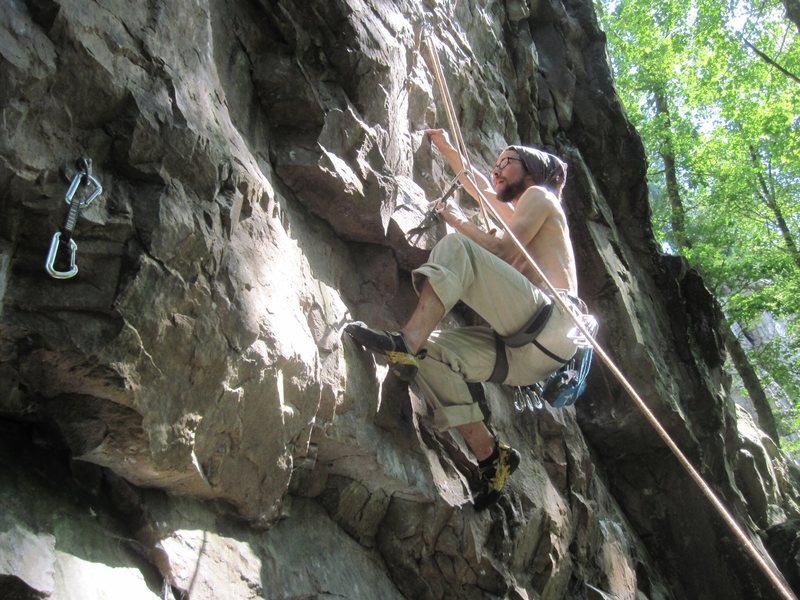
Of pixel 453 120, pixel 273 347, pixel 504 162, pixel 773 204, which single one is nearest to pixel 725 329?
pixel 773 204

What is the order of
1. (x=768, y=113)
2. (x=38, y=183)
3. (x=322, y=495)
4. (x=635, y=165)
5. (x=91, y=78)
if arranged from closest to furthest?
(x=38, y=183)
(x=91, y=78)
(x=322, y=495)
(x=635, y=165)
(x=768, y=113)

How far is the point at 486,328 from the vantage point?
5.25 m

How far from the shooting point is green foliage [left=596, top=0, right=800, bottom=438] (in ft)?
52.1

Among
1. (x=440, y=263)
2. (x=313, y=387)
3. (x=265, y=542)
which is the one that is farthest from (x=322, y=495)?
(x=440, y=263)

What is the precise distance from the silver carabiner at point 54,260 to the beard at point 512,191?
3806 mm

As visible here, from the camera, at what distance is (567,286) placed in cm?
531

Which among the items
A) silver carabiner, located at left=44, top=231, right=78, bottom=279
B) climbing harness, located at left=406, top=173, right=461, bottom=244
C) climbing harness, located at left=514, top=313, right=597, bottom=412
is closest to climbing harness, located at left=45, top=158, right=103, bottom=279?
silver carabiner, located at left=44, top=231, right=78, bottom=279

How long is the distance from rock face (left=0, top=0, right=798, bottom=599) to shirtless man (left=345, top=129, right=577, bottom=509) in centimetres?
26

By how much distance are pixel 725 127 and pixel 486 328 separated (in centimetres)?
1565

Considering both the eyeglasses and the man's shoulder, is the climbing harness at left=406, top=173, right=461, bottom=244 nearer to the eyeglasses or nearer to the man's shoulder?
the eyeglasses

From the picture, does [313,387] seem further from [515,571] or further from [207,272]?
[515,571]

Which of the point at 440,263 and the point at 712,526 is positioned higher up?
the point at 440,263

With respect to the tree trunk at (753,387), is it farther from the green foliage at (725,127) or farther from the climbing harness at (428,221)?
the climbing harness at (428,221)

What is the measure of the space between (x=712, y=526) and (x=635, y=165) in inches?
195
